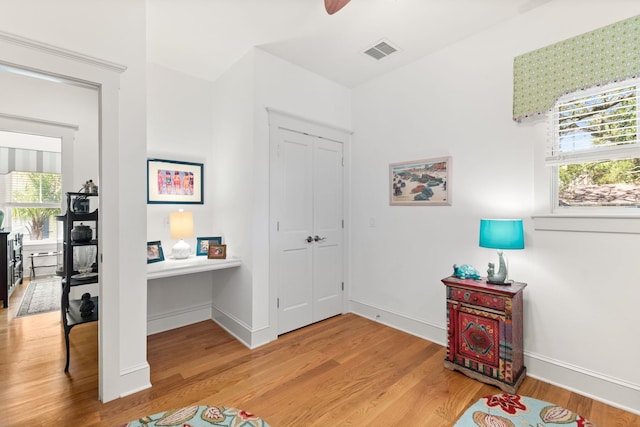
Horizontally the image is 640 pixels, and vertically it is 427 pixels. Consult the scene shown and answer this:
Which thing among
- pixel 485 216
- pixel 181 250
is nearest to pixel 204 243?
pixel 181 250

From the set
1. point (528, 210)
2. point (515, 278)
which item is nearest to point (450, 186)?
point (528, 210)

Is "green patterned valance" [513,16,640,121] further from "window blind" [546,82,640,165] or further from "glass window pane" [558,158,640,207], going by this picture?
"glass window pane" [558,158,640,207]

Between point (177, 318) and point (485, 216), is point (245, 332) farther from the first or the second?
point (485, 216)

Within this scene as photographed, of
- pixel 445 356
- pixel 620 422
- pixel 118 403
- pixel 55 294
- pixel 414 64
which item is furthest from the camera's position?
pixel 55 294

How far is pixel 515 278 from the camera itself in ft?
7.96

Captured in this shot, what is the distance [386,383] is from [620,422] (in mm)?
1431

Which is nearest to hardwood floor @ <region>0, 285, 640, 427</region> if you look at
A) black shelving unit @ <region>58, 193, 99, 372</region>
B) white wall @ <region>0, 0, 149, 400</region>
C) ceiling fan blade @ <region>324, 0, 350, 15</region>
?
white wall @ <region>0, 0, 149, 400</region>

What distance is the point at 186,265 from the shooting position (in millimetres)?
2803

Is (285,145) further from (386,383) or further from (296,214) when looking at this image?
(386,383)

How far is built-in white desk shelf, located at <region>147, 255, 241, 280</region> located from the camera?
2.61m

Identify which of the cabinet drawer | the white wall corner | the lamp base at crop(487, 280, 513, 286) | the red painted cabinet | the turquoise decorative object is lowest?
the white wall corner

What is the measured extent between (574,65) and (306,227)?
2655 mm

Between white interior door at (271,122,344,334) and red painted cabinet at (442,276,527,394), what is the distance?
4.86ft

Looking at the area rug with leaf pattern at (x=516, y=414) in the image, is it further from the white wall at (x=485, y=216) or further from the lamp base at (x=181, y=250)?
the lamp base at (x=181, y=250)
